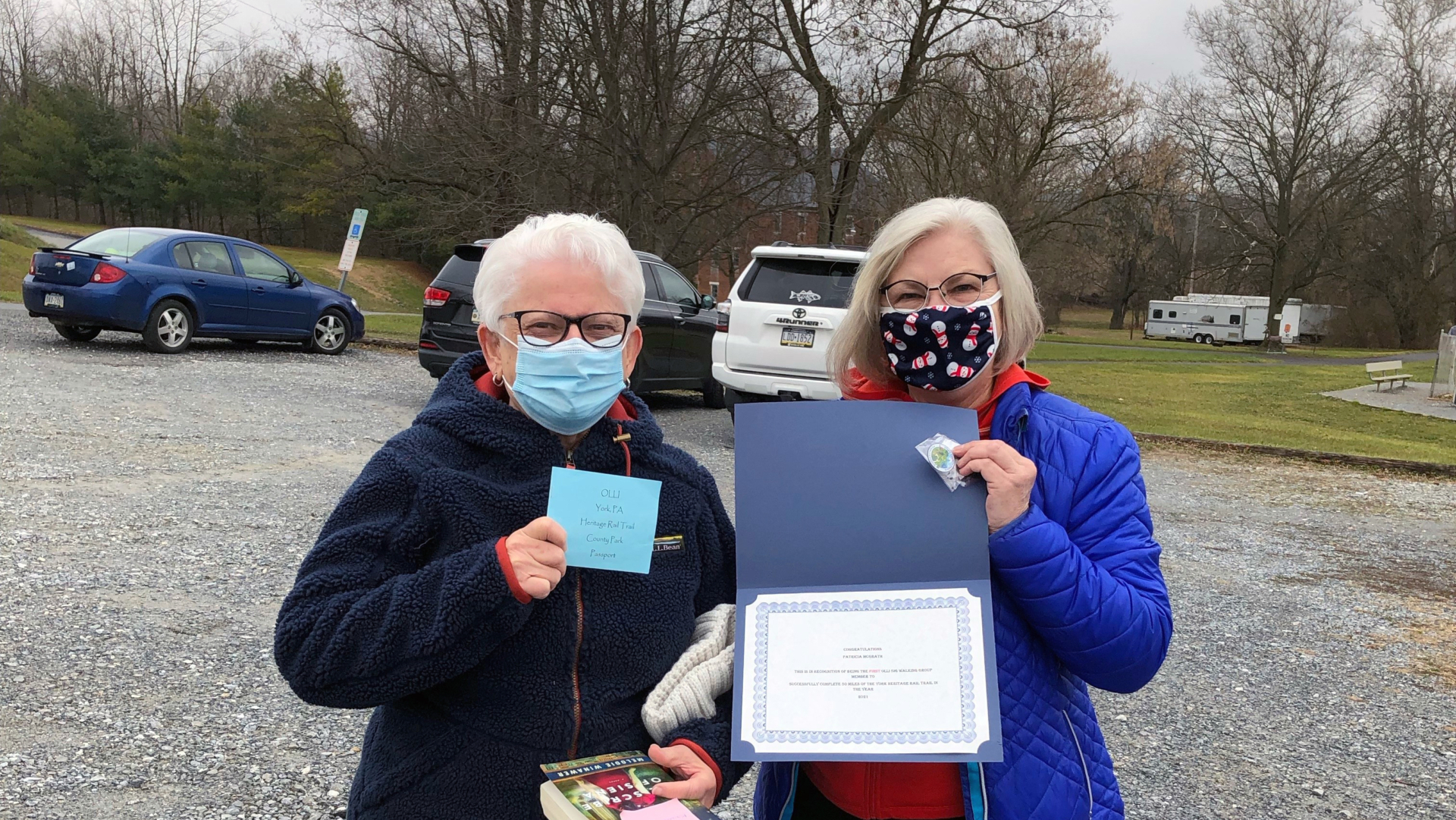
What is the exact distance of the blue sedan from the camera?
12.7 meters

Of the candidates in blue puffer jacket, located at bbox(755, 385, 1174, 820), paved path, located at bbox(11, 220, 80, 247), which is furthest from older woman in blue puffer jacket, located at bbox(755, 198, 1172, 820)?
paved path, located at bbox(11, 220, 80, 247)

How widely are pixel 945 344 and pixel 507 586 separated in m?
0.85

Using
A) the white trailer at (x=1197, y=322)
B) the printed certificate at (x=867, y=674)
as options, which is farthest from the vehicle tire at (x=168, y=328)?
the white trailer at (x=1197, y=322)

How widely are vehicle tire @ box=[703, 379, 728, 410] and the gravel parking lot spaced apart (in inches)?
118

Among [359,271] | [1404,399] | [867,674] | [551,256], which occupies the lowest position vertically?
[1404,399]

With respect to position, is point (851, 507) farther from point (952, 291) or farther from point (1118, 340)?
point (1118, 340)

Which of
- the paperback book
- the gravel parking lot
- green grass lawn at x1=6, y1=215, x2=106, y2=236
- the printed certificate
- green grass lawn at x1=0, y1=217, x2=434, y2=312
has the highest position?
green grass lawn at x1=6, y1=215, x2=106, y2=236

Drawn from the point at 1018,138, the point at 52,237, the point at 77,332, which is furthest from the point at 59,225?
the point at 1018,138

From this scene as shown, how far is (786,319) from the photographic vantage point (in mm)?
9289

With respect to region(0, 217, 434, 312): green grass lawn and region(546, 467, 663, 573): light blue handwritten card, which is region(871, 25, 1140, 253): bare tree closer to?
region(0, 217, 434, 312): green grass lawn

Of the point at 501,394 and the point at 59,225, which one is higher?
the point at 59,225

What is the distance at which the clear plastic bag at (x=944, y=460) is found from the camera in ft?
4.91

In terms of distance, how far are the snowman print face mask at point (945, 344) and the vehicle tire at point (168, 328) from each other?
14.1 metres

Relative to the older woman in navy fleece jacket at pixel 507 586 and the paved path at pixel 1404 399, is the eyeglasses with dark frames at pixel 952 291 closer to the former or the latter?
the older woman in navy fleece jacket at pixel 507 586
